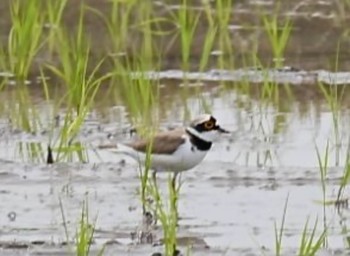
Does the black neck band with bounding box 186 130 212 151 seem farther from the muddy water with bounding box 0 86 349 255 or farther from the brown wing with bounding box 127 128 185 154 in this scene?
the muddy water with bounding box 0 86 349 255

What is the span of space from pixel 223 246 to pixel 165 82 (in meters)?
3.70

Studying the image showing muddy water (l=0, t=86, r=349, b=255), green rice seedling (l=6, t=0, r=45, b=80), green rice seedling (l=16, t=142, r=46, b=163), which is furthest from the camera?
green rice seedling (l=6, t=0, r=45, b=80)

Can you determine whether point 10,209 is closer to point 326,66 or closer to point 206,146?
point 206,146

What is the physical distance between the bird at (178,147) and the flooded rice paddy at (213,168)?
0.12m

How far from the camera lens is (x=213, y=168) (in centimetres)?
712

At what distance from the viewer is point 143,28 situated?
33.8 feet

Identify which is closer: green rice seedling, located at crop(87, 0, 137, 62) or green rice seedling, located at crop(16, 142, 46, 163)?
green rice seedling, located at crop(16, 142, 46, 163)

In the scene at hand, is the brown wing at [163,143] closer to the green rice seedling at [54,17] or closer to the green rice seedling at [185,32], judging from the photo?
the green rice seedling at [185,32]

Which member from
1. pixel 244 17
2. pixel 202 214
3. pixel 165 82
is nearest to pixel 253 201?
pixel 202 214

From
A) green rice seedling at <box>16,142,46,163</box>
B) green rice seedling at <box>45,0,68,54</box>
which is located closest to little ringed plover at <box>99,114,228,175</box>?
green rice seedling at <box>16,142,46,163</box>

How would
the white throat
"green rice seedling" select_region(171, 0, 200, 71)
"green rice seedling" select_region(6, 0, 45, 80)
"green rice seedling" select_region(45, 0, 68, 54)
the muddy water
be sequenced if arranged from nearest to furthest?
the muddy water → the white throat → "green rice seedling" select_region(6, 0, 45, 80) → "green rice seedling" select_region(171, 0, 200, 71) → "green rice seedling" select_region(45, 0, 68, 54)

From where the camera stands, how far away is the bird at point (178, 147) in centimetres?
679

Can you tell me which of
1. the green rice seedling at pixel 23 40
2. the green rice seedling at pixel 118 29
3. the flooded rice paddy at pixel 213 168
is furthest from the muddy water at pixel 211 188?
the green rice seedling at pixel 118 29

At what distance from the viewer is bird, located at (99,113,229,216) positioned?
679 centimetres
